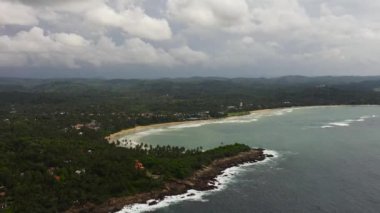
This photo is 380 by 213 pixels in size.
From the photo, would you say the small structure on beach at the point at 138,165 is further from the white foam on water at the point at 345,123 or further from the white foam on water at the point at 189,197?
the white foam on water at the point at 345,123

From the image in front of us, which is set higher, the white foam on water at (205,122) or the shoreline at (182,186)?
the shoreline at (182,186)

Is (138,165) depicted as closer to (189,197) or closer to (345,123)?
(189,197)

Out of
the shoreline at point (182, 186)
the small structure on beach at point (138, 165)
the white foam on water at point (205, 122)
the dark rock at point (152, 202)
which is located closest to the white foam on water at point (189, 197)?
the dark rock at point (152, 202)

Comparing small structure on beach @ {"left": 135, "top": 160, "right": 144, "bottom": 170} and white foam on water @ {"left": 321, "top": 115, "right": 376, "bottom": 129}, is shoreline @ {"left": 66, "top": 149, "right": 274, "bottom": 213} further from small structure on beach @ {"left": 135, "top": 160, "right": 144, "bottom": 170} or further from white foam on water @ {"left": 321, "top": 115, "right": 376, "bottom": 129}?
Answer: white foam on water @ {"left": 321, "top": 115, "right": 376, "bottom": 129}

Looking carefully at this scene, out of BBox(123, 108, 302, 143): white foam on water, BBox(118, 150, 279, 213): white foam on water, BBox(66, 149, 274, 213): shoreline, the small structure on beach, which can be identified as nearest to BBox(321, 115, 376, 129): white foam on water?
BBox(123, 108, 302, 143): white foam on water

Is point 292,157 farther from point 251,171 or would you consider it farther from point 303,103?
point 303,103

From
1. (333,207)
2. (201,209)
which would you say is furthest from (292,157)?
(201,209)
